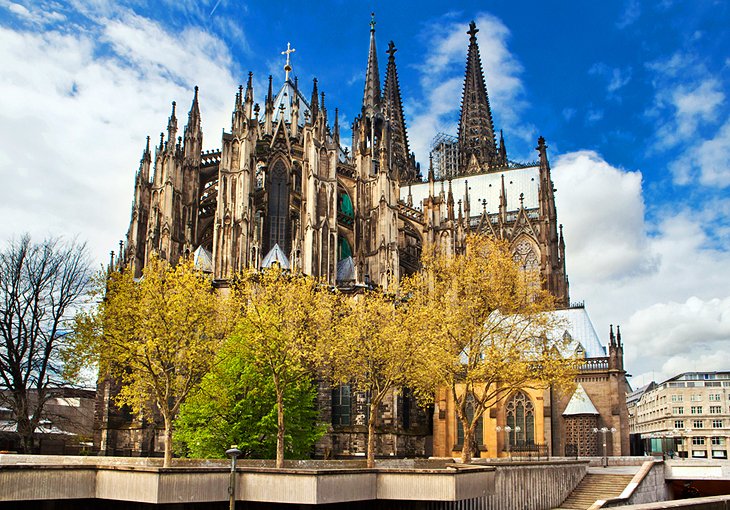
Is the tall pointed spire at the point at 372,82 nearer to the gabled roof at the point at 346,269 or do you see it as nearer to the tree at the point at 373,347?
the gabled roof at the point at 346,269

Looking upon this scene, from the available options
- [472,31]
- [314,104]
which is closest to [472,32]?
[472,31]

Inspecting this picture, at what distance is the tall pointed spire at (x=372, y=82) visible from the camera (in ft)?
320

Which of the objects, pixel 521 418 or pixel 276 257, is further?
pixel 276 257

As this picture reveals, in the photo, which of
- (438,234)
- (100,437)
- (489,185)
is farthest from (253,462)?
(489,185)

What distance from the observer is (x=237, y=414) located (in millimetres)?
36562

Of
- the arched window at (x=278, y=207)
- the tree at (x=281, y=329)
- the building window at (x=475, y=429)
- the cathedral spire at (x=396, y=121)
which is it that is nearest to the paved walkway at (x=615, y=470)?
the building window at (x=475, y=429)

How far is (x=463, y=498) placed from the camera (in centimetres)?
2375

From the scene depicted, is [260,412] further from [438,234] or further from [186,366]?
[438,234]

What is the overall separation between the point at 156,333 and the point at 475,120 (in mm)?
75851

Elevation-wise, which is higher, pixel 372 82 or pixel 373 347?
pixel 372 82

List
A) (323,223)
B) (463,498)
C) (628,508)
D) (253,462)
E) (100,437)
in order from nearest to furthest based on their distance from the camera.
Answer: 1. (628,508)
2. (463,498)
3. (253,462)
4. (100,437)
5. (323,223)

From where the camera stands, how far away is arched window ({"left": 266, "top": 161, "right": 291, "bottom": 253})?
5341cm

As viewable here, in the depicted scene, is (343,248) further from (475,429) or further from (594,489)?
(594,489)

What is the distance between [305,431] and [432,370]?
10577mm
